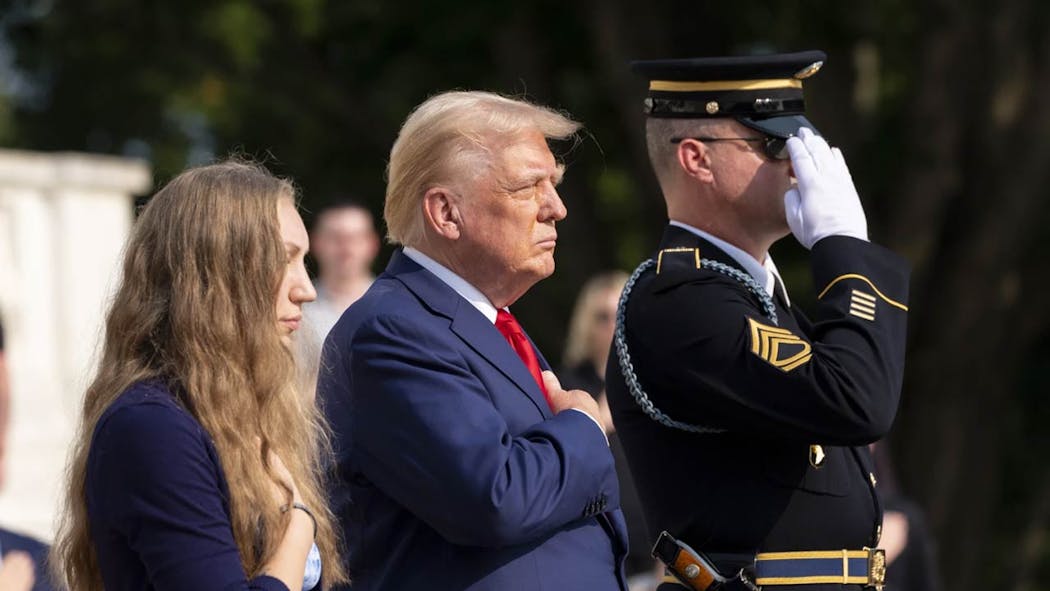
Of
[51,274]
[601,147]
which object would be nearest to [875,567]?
[51,274]

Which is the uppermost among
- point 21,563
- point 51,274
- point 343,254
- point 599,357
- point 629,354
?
point 629,354

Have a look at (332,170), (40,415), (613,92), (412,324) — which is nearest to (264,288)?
(412,324)

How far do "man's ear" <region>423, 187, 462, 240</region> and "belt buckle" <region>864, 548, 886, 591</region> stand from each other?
99 centimetres

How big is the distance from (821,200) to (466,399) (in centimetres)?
82

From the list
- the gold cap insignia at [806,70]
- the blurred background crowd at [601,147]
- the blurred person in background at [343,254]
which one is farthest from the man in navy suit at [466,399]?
the blurred background crowd at [601,147]

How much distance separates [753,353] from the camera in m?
3.16

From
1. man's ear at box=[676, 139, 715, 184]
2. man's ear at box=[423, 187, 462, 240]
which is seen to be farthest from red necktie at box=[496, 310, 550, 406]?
man's ear at box=[676, 139, 715, 184]

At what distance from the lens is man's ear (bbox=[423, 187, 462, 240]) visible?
308cm

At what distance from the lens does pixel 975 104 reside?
10.4m

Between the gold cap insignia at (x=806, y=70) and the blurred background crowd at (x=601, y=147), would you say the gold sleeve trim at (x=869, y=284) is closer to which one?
the gold cap insignia at (x=806, y=70)

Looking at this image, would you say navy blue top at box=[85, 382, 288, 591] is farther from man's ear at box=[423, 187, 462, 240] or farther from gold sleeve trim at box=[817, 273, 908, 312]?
gold sleeve trim at box=[817, 273, 908, 312]

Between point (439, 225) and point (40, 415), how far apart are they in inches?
230

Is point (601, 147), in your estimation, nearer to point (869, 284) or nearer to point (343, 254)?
point (343, 254)

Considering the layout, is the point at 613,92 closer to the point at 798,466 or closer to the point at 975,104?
the point at 975,104
